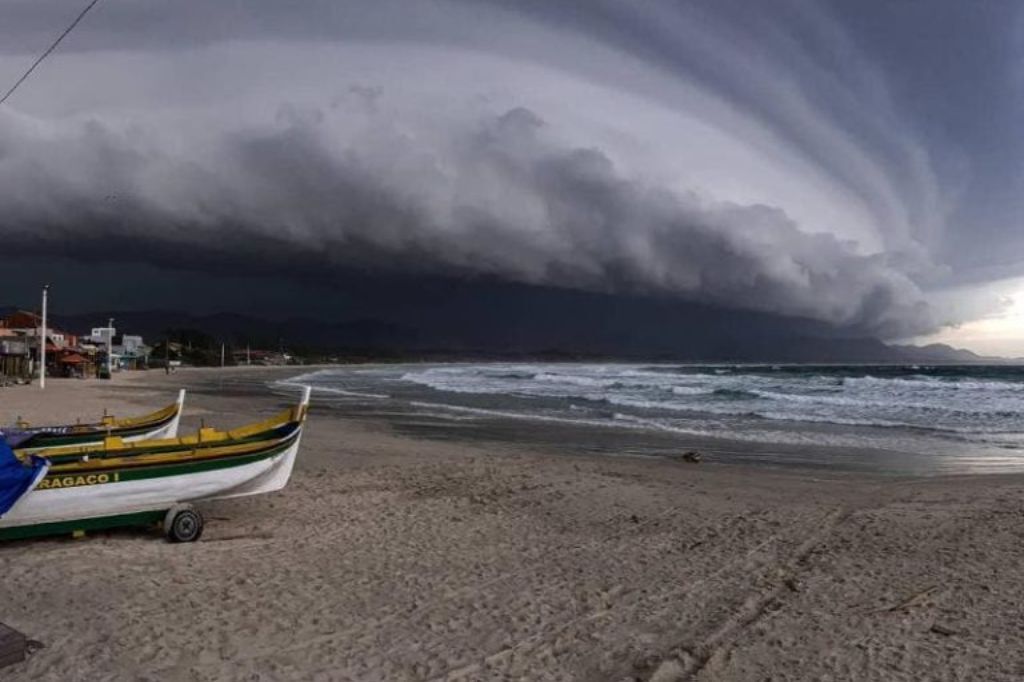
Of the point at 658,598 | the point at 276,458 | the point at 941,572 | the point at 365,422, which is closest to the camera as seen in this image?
the point at 658,598

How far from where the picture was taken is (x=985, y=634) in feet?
18.2

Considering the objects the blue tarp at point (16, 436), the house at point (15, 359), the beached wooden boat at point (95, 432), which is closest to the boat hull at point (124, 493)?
the blue tarp at point (16, 436)

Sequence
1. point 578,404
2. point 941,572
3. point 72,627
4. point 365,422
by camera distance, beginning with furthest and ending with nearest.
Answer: point 578,404 → point 365,422 → point 941,572 → point 72,627

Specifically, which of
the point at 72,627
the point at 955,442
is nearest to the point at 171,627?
the point at 72,627

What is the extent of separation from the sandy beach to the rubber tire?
0.23 metres

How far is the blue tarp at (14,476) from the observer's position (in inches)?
276

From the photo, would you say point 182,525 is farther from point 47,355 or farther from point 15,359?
point 47,355

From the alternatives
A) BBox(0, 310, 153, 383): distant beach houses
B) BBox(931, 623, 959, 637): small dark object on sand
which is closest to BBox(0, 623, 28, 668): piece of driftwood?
BBox(931, 623, 959, 637): small dark object on sand

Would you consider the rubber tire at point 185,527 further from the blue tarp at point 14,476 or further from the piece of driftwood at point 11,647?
the piece of driftwood at point 11,647

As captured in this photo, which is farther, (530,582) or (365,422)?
(365,422)

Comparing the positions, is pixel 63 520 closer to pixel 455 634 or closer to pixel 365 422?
pixel 455 634

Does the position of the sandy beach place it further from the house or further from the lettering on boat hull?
the house

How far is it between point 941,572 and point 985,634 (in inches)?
69.5

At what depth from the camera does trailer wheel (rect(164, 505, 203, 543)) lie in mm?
7816
